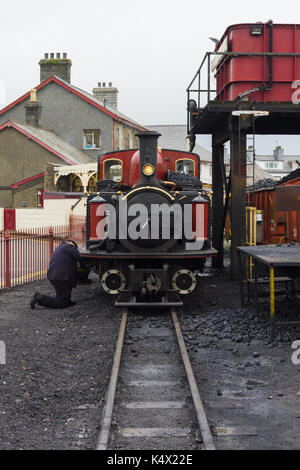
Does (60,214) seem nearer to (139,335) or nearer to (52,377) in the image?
(139,335)

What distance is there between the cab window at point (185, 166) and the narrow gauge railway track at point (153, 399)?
4.68 meters

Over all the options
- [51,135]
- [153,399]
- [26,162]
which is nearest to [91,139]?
[51,135]

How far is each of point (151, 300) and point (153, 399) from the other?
168 inches

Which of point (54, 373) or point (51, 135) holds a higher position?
point (51, 135)

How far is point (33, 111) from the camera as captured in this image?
33.2m

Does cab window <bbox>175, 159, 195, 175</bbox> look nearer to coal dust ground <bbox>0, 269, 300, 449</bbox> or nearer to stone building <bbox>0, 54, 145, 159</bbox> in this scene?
coal dust ground <bbox>0, 269, 300, 449</bbox>

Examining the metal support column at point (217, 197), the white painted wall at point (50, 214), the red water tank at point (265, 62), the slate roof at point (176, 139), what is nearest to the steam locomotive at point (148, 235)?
the red water tank at point (265, 62)

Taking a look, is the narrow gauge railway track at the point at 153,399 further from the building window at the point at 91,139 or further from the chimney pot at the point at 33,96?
the chimney pot at the point at 33,96

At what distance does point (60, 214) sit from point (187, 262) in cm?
1526

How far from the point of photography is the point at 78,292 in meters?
11.9

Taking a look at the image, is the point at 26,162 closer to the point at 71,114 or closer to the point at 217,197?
the point at 71,114

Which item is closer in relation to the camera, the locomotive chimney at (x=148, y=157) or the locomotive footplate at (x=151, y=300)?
the locomotive footplate at (x=151, y=300)

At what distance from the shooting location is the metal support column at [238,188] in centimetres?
1280

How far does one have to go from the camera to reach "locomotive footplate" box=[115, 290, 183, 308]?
9.27 m
